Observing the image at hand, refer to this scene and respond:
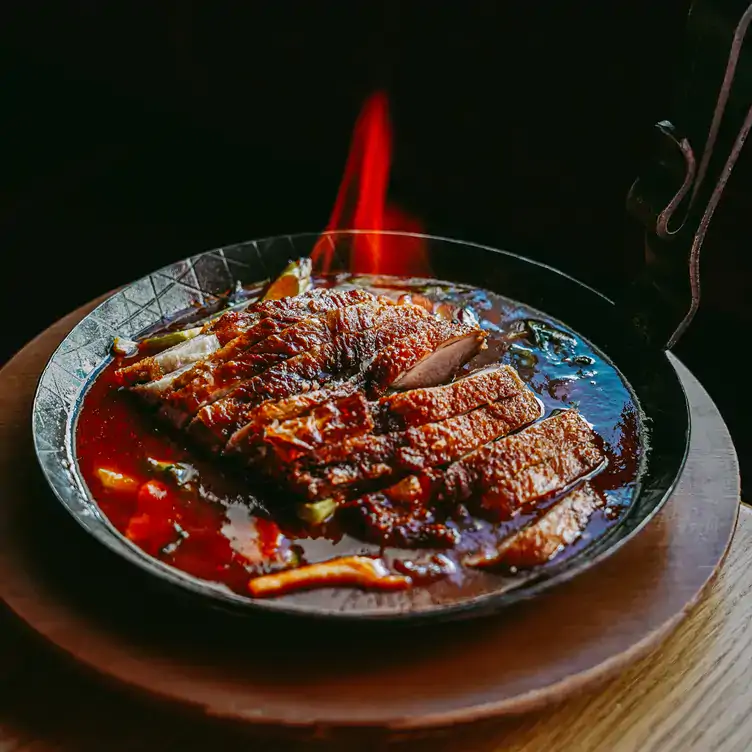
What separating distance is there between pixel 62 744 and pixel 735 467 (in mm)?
2007

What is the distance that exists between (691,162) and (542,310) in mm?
938

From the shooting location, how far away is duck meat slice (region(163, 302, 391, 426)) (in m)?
2.51

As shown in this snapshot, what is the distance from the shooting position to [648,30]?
3959mm

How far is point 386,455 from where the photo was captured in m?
2.27

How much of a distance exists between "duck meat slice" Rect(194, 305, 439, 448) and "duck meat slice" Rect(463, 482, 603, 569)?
776 mm

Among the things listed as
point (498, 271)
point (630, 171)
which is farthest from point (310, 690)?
point (630, 171)

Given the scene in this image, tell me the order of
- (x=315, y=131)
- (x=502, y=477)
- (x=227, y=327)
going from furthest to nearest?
(x=315, y=131) < (x=227, y=327) < (x=502, y=477)

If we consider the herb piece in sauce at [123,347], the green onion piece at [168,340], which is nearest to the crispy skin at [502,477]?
the green onion piece at [168,340]

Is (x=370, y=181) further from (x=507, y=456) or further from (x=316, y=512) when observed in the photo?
(x=316, y=512)

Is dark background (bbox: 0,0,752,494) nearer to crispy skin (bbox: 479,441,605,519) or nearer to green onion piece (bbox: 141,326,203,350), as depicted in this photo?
crispy skin (bbox: 479,441,605,519)

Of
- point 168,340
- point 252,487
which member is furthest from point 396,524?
point 168,340

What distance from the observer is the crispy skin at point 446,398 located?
7.84ft

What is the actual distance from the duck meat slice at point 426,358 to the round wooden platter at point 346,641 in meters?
0.82

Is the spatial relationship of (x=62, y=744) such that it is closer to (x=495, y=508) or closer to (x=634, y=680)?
(x=495, y=508)
